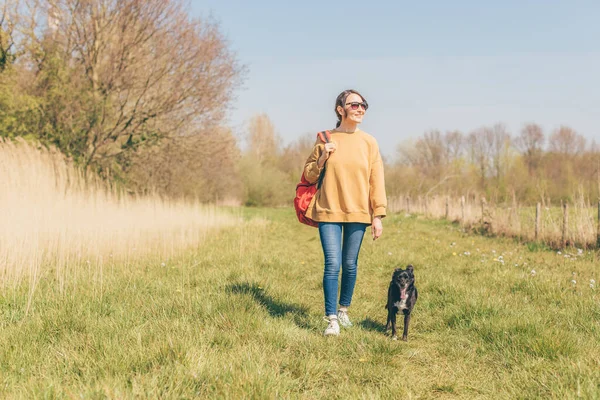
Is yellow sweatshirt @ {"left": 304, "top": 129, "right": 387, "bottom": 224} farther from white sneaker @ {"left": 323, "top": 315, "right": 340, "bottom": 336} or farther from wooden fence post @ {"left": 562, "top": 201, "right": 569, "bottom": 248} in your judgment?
wooden fence post @ {"left": 562, "top": 201, "right": 569, "bottom": 248}

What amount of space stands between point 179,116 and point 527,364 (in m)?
17.0

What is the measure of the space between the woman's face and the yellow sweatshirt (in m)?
0.15

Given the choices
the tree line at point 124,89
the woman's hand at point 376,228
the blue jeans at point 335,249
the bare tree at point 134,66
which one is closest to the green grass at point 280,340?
the blue jeans at point 335,249

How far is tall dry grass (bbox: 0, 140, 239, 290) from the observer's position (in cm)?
554

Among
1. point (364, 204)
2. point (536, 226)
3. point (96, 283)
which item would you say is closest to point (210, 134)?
point (536, 226)

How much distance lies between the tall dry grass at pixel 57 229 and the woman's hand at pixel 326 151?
297cm

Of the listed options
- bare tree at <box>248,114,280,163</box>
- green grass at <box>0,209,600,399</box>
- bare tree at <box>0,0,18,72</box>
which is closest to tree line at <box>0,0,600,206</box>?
bare tree at <box>0,0,18,72</box>

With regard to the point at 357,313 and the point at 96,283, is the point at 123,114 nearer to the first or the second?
the point at 96,283

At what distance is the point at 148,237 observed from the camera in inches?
342

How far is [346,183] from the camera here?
4027mm

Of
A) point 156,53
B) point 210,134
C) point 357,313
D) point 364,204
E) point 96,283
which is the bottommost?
point 357,313

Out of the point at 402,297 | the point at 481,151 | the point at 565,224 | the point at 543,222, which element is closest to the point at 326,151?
the point at 402,297

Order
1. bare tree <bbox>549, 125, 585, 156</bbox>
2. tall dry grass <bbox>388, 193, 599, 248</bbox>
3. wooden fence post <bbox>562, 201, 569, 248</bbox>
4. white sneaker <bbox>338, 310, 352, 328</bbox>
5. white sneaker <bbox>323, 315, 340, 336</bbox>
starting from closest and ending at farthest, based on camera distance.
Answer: white sneaker <bbox>323, 315, 340, 336</bbox>
white sneaker <bbox>338, 310, 352, 328</bbox>
tall dry grass <bbox>388, 193, 599, 248</bbox>
wooden fence post <bbox>562, 201, 569, 248</bbox>
bare tree <bbox>549, 125, 585, 156</bbox>

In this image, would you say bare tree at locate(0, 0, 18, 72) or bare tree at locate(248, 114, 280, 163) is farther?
bare tree at locate(248, 114, 280, 163)
